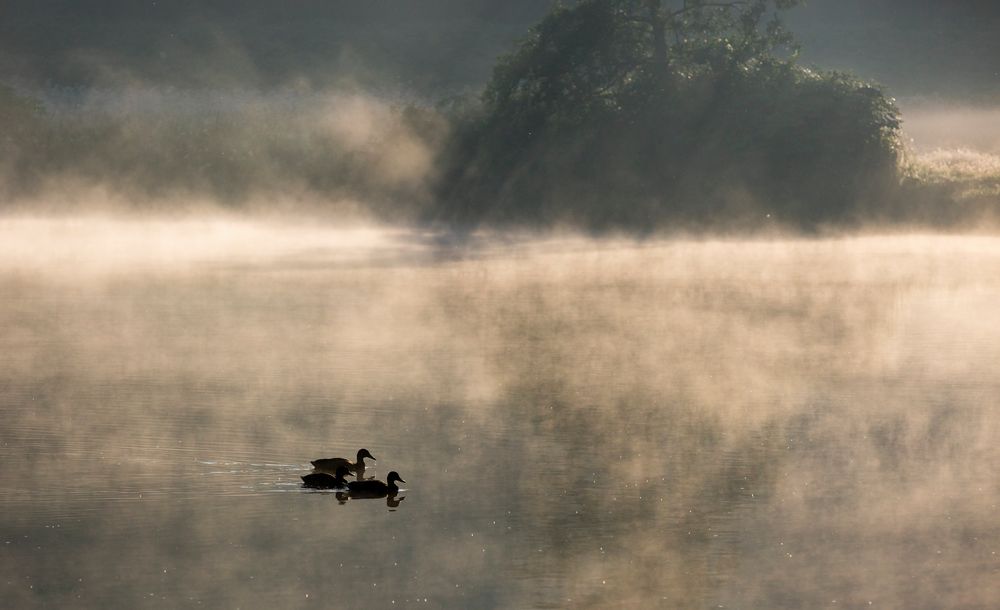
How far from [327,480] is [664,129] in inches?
1185

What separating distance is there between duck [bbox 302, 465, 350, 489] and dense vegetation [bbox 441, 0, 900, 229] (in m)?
27.8

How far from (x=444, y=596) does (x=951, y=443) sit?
20.3 ft

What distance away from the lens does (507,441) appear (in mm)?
15180

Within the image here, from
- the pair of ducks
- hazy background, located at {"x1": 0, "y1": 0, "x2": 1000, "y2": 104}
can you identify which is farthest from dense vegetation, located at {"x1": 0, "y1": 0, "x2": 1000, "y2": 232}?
the pair of ducks

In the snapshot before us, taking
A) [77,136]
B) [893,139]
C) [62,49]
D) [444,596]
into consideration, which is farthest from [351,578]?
[62,49]

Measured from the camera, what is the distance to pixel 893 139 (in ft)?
130

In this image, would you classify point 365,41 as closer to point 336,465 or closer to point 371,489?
point 336,465

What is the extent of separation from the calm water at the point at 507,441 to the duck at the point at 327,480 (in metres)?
0.13

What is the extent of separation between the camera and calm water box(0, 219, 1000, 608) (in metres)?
11.1

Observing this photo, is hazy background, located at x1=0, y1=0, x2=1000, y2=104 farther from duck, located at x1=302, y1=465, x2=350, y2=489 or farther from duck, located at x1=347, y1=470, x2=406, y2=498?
duck, located at x1=347, y1=470, x2=406, y2=498

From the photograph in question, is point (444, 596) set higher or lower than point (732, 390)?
lower

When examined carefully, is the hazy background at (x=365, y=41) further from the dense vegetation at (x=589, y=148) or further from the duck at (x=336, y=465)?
the duck at (x=336, y=465)

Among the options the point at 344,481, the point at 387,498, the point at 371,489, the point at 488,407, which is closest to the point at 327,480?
the point at 344,481

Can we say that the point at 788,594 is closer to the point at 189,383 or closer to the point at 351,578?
the point at 351,578
